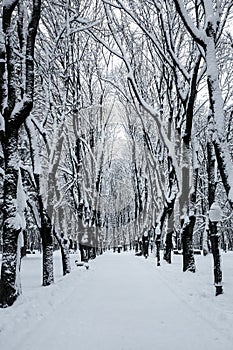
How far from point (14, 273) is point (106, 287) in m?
4.57

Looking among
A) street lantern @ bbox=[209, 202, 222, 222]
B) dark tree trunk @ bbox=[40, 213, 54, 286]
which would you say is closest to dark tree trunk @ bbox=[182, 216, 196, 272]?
street lantern @ bbox=[209, 202, 222, 222]

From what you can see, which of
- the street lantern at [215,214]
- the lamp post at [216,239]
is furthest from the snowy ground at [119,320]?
the street lantern at [215,214]

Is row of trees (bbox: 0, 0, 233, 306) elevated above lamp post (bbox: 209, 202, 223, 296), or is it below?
above

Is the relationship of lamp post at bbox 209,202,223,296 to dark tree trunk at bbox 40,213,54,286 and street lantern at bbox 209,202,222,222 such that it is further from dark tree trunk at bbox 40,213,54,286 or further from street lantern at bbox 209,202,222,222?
dark tree trunk at bbox 40,213,54,286

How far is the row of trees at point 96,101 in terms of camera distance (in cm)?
838

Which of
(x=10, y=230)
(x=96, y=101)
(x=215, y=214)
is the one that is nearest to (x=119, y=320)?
(x=10, y=230)

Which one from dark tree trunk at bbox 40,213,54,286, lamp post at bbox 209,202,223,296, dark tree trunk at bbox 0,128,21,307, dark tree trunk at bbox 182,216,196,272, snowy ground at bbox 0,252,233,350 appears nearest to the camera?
snowy ground at bbox 0,252,233,350

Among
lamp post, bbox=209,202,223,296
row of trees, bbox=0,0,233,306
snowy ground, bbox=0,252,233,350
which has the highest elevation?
row of trees, bbox=0,0,233,306

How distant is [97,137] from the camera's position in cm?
2728

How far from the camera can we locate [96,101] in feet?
84.2

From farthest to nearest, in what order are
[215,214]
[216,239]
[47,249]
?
[47,249]
[216,239]
[215,214]

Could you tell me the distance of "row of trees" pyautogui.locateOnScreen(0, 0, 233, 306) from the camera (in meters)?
8.38

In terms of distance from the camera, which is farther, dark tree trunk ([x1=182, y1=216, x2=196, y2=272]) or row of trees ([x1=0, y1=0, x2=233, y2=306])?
dark tree trunk ([x1=182, y1=216, x2=196, y2=272])

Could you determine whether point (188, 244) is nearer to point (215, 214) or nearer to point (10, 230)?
point (215, 214)
